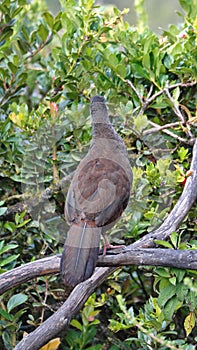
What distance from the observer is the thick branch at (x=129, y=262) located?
5.48 feet

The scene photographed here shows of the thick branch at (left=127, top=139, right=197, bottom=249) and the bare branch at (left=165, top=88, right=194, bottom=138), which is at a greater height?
the bare branch at (left=165, top=88, right=194, bottom=138)

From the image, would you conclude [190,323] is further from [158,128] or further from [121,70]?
[121,70]

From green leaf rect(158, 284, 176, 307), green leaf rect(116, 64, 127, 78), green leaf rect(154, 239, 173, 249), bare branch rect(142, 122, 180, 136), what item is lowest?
green leaf rect(158, 284, 176, 307)

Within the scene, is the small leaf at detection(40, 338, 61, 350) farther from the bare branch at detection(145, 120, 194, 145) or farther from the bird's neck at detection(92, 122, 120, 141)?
the bare branch at detection(145, 120, 194, 145)

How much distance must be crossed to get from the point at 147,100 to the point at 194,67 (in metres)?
0.23

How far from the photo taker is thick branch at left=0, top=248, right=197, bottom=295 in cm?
167

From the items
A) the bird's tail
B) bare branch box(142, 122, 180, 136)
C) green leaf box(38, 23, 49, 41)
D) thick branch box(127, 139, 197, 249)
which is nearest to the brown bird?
the bird's tail

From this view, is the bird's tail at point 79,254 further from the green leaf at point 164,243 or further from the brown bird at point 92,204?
the green leaf at point 164,243

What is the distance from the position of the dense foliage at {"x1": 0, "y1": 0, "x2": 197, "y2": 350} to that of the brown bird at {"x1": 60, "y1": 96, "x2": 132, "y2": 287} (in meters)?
0.24

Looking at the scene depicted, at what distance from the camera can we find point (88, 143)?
7.49 feet

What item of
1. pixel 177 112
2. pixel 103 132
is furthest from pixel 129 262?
pixel 177 112

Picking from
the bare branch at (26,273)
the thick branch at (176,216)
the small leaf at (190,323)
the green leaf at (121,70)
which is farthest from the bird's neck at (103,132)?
the small leaf at (190,323)

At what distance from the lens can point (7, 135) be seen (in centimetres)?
233

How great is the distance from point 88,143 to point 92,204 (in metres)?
0.57
